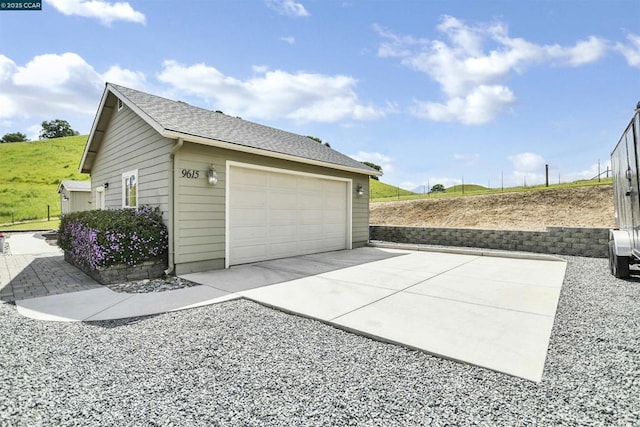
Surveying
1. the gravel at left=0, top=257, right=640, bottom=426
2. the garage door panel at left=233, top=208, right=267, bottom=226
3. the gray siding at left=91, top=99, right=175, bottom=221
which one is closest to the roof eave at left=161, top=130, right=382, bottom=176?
the gray siding at left=91, top=99, right=175, bottom=221

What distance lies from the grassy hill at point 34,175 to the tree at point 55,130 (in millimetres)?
16056

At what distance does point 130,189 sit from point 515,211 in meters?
15.6

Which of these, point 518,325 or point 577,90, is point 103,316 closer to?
point 518,325

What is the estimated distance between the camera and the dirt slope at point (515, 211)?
12594 mm

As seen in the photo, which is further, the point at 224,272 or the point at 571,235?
the point at 571,235

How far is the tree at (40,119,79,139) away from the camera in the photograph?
59.6 m

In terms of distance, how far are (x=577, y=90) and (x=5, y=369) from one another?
1335 centimetres

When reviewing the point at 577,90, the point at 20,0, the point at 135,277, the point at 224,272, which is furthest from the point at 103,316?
the point at 577,90

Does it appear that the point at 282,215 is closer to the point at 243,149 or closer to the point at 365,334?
the point at 243,149

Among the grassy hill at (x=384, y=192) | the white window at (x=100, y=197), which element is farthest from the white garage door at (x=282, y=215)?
the grassy hill at (x=384, y=192)

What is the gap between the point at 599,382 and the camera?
7.34 ft

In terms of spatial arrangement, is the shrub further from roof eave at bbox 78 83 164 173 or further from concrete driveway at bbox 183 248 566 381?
roof eave at bbox 78 83 164 173

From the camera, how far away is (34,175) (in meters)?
33.3

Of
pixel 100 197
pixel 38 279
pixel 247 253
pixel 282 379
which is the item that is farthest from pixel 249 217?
pixel 100 197
